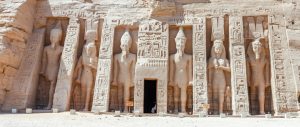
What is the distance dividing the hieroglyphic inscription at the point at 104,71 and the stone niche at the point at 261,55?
5142mm

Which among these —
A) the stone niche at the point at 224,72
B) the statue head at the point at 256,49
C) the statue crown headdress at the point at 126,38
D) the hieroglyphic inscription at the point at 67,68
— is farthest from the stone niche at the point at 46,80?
the statue head at the point at 256,49

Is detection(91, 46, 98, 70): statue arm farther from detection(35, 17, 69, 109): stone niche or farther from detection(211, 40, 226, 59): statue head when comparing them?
detection(211, 40, 226, 59): statue head

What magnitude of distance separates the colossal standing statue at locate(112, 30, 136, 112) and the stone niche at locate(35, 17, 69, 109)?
2.50 m

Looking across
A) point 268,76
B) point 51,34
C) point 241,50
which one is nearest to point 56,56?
point 51,34

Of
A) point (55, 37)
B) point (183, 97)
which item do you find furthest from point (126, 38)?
point (183, 97)

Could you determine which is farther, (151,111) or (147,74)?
(151,111)

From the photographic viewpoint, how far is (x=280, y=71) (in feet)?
40.8

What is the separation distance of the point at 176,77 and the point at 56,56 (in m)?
4.64

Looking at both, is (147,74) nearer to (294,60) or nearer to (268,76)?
(268,76)

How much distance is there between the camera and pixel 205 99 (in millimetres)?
12281

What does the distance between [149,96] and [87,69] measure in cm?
281

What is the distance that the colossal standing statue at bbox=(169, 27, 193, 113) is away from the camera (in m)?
12.8

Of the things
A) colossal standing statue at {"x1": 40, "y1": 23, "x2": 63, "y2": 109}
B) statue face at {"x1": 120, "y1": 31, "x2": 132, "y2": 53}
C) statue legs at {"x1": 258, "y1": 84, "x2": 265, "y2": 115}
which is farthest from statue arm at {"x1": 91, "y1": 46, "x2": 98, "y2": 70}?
statue legs at {"x1": 258, "y1": 84, "x2": 265, "y2": 115}

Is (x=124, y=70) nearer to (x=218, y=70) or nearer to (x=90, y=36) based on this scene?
(x=90, y=36)
